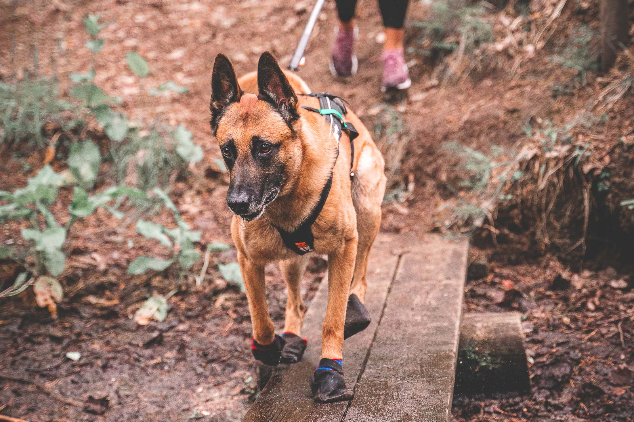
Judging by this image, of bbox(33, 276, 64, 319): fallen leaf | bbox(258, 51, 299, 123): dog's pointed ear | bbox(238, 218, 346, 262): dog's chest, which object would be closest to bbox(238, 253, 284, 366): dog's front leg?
bbox(238, 218, 346, 262): dog's chest

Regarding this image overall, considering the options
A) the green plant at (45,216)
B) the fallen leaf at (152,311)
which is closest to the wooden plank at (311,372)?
the fallen leaf at (152,311)

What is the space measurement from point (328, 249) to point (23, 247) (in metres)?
2.64

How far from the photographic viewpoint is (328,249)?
9.05 feet

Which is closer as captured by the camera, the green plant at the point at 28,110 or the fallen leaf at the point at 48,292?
the fallen leaf at the point at 48,292

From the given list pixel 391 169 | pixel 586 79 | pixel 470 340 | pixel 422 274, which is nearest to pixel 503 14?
pixel 586 79

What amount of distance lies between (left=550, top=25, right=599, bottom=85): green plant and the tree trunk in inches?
6.0

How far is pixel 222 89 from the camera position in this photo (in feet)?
8.65

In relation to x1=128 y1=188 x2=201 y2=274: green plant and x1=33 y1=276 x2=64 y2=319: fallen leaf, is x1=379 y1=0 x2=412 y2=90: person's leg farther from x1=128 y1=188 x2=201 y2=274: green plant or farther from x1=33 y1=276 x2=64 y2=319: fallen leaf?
x1=33 y1=276 x2=64 y2=319: fallen leaf

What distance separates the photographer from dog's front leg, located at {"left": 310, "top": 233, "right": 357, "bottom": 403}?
8.87 feet

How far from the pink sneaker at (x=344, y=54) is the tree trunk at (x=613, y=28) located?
2308mm

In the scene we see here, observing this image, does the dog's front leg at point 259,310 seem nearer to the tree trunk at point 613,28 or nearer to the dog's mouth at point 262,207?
the dog's mouth at point 262,207

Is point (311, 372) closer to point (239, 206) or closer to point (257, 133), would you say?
point (239, 206)

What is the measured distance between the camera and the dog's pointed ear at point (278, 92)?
8.27ft

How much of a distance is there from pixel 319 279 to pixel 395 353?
1.44 metres
